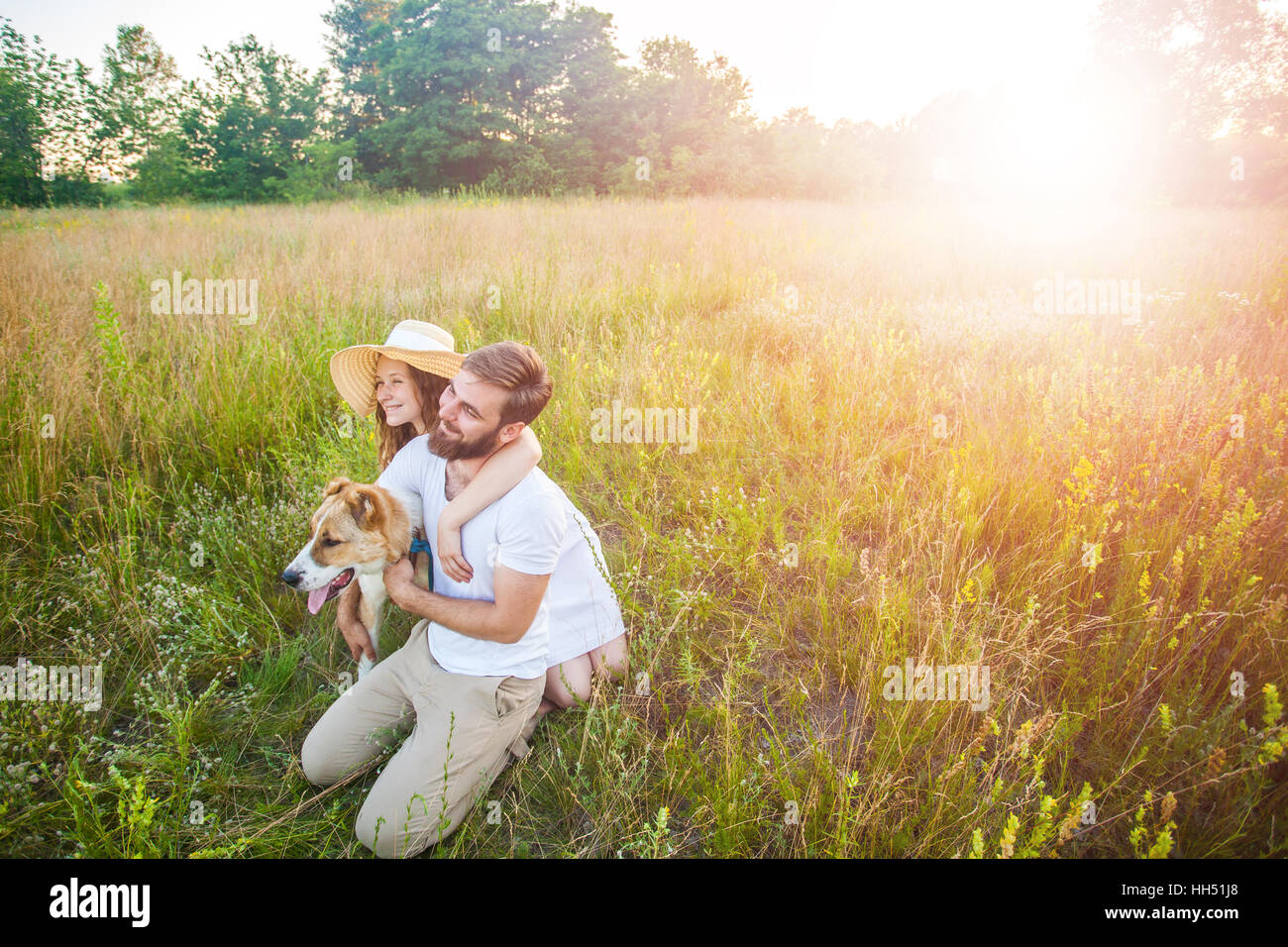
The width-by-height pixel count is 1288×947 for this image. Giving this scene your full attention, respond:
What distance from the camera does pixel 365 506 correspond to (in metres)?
2.29

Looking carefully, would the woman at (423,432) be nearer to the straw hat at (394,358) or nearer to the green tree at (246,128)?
the straw hat at (394,358)

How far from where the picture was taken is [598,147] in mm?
21172

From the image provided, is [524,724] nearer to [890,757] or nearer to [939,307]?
[890,757]

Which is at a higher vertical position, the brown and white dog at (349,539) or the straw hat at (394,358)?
the straw hat at (394,358)

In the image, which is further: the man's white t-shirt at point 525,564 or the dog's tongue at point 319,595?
the dog's tongue at point 319,595

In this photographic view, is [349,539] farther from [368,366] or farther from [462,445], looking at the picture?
[368,366]

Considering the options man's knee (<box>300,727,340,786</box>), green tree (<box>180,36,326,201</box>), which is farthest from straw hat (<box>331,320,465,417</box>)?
green tree (<box>180,36,326,201</box>)

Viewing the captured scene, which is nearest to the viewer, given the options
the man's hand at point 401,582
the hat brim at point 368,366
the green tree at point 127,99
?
the man's hand at point 401,582

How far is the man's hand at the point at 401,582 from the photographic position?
2.35 metres

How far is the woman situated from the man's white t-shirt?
4cm

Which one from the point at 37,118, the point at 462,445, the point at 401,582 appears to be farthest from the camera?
the point at 37,118

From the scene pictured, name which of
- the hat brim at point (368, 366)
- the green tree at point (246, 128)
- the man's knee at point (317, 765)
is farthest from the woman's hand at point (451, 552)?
the green tree at point (246, 128)

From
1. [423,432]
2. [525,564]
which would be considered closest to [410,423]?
[423,432]

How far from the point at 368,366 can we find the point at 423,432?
16.3 inches
